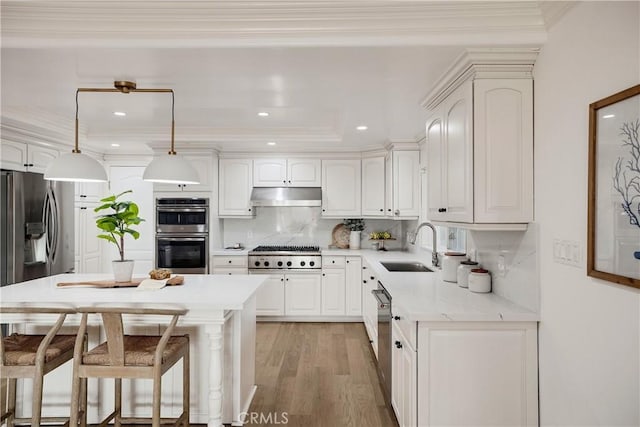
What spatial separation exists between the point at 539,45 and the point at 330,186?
10.7 ft

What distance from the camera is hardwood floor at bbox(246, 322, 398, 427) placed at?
8.28 feet

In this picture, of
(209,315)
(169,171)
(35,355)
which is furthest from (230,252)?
(35,355)

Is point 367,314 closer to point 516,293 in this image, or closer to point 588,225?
point 516,293

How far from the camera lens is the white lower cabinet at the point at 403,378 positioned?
191cm

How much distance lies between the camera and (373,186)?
485 cm

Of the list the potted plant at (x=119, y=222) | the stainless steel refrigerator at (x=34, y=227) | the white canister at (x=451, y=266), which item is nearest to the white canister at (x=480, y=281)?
the white canister at (x=451, y=266)

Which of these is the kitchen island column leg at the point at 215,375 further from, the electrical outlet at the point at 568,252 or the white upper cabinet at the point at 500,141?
the electrical outlet at the point at 568,252

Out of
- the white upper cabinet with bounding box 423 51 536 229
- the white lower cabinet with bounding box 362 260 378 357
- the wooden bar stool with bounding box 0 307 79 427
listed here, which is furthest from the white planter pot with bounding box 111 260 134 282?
the white upper cabinet with bounding box 423 51 536 229

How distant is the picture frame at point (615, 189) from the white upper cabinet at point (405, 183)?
291 cm

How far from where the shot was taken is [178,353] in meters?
2.04

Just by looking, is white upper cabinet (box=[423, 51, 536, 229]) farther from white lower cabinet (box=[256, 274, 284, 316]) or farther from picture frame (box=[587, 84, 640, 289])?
white lower cabinet (box=[256, 274, 284, 316])

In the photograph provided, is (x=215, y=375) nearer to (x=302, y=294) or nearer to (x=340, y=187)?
(x=302, y=294)

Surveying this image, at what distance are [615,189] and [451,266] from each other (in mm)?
1512

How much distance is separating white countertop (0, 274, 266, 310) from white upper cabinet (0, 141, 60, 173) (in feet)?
5.17
